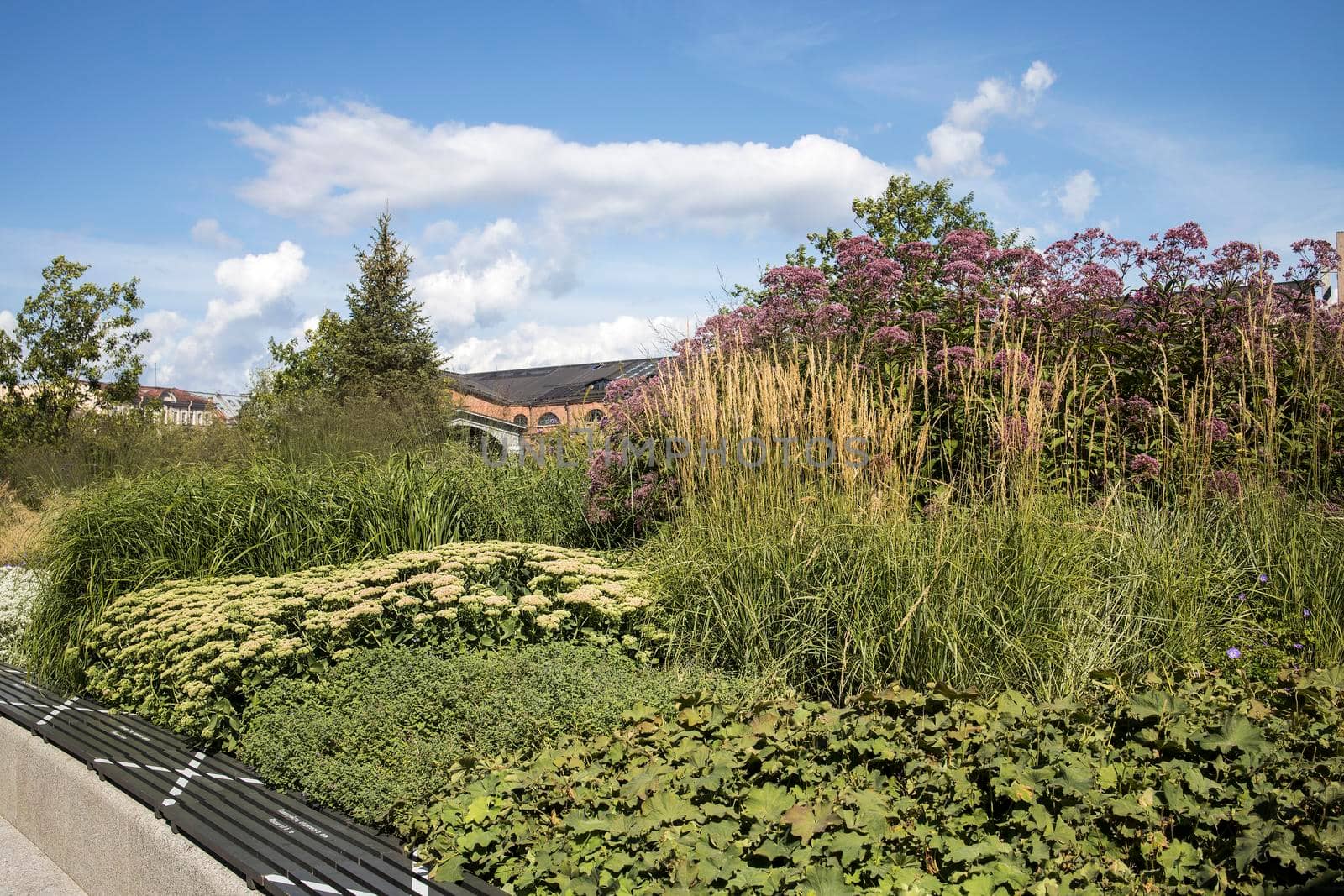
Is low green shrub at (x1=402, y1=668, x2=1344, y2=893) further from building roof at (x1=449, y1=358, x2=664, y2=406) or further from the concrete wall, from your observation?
building roof at (x1=449, y1=358, x2=664, y2=406)

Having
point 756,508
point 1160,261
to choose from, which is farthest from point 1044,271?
point 756,508

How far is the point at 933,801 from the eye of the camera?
7.61 feet

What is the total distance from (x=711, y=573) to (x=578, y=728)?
102cm

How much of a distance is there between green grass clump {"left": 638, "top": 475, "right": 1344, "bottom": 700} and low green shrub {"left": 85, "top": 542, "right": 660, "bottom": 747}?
0.36 metres

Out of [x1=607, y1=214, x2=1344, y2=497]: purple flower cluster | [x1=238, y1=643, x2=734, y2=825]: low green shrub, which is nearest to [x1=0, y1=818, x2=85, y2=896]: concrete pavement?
[x1=238, y1=643, x2=734, y2=825]: low green shrub

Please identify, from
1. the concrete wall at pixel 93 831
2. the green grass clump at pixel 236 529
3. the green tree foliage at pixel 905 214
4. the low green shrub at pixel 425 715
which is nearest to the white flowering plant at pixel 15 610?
the green grass clump at pixel 236 529

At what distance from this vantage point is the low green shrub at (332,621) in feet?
12.0

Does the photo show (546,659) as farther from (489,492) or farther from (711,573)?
(489,492)

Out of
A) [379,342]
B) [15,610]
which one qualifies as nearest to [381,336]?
[379,342]

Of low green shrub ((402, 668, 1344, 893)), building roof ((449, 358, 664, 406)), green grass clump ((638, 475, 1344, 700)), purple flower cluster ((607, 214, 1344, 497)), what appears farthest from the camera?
building roof ((449, 358, 664, 406))

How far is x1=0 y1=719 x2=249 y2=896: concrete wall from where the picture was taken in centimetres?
265

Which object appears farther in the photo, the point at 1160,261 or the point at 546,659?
the point at 1160,261

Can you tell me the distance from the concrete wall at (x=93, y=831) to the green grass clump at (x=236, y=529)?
3.02 ft

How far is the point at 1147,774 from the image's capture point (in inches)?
91.4
